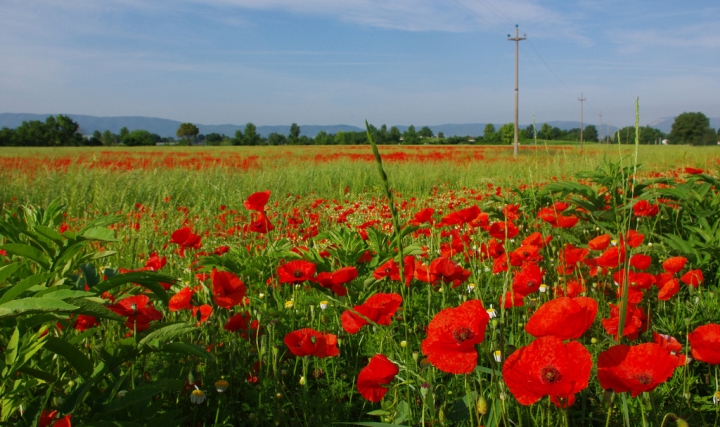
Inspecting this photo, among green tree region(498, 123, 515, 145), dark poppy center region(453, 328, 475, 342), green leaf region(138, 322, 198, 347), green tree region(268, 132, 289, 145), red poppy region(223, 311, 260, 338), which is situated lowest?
red poppy region(223, 311, 260, 338)

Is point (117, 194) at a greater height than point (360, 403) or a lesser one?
greater

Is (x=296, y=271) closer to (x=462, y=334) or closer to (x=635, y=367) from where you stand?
(x=462, y=334)

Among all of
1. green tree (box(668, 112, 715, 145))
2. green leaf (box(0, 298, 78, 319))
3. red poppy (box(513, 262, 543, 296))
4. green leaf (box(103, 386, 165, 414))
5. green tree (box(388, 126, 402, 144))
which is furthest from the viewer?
green tree (box(668, 112, 715, 145))

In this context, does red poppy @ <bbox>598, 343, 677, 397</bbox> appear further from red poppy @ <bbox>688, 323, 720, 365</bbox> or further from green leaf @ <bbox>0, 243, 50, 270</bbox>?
green leaf @ <bbox>0, 243, 50, 270</bbox>

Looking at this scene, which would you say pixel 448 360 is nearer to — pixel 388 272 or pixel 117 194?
pixel 388 272

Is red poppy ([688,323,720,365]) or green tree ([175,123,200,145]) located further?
green tree ([175,123,200,145])

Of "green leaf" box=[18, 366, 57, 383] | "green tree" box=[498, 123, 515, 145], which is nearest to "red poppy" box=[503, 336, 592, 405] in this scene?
"green leaf" box=[18, 366, 57, 383]

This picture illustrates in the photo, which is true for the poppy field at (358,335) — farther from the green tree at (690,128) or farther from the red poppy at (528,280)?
the green tree at (690,128)

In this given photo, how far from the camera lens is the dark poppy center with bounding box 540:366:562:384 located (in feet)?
2.62

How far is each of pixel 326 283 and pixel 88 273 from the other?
2.27 feet

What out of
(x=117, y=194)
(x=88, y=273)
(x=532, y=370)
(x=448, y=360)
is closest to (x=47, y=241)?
(x=88, y=273)

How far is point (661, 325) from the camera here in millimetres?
2033

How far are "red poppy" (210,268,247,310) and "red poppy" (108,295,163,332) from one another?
182 millimetres

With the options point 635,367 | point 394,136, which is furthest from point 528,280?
point 394,136
